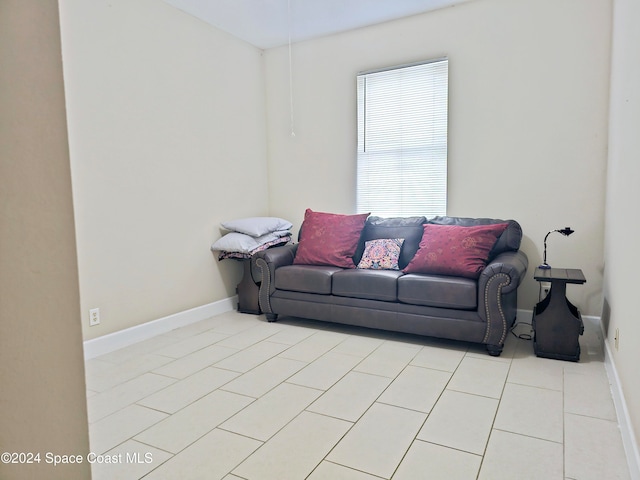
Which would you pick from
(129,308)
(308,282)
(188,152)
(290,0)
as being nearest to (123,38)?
(188,152)

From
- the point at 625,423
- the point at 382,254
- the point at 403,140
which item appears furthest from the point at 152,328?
the point at 625,423

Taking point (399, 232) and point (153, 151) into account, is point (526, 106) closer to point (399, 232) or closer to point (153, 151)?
point (399, 232)

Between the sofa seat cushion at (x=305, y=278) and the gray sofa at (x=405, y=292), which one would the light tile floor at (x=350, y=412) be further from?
the sofa seat cushion at (x=305, y=278)

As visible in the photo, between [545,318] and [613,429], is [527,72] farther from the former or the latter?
[613,429]

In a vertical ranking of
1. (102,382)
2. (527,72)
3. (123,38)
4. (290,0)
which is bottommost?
(102,382)

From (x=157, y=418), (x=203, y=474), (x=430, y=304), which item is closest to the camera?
(x=203, y=474)

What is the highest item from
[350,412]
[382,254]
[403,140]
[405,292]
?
[403,140]

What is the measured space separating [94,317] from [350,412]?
210 centimetres

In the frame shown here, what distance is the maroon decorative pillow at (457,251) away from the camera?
319 centimetres

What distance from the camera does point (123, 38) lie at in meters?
3.31

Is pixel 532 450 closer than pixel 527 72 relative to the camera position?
Yes

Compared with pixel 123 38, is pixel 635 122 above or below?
below

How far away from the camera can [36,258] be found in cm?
71

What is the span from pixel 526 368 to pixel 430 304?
0.76 m
